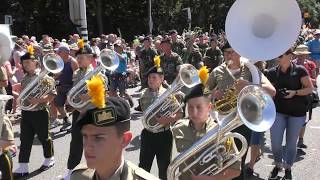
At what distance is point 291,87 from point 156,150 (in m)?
2.03

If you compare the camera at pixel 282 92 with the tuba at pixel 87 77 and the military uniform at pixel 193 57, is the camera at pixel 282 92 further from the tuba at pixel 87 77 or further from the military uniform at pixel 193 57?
the military uniform at pixel 193 57

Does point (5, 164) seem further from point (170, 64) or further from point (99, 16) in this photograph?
point (99, 16)

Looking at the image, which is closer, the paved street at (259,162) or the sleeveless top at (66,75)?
the paved street at (259,162)

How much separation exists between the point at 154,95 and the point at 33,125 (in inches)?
83.0

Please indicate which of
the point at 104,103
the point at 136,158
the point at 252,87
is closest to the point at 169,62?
the point at 136,158

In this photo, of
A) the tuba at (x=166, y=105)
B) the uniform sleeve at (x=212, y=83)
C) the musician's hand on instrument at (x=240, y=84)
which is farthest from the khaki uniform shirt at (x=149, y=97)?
the musician's hand on instrument at (x=240, y=84)

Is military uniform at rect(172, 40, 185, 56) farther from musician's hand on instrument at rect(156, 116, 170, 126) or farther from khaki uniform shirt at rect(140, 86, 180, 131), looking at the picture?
musician's hand on instrument at rect(156, 116, 170, 126)

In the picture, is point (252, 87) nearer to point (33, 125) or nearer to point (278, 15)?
point (278, 15)

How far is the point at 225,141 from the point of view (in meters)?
3.12

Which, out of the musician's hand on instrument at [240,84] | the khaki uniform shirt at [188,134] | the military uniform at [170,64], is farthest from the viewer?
the military uniform at [170,64]

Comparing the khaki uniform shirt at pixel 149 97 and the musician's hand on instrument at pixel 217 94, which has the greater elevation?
the musician's hand on instrument at pixel 217 94

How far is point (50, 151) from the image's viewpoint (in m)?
6.59

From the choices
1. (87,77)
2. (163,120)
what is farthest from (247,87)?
(87,77)

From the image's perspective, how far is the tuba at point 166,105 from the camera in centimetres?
476
